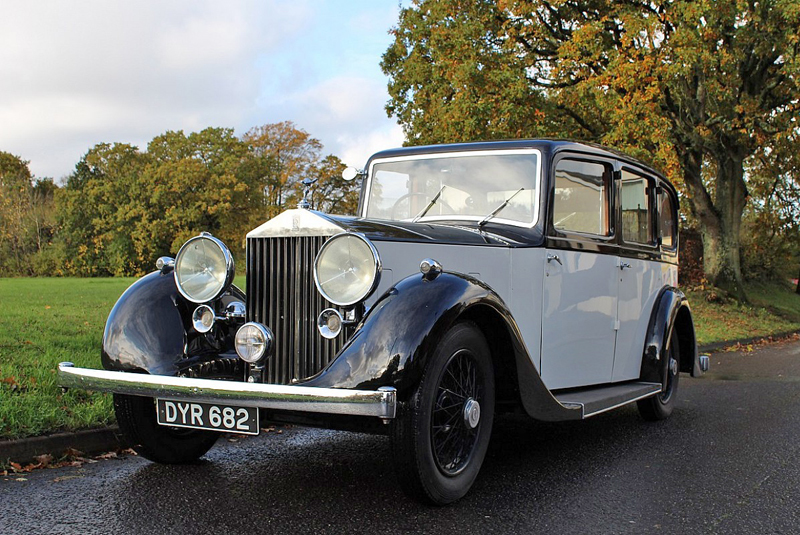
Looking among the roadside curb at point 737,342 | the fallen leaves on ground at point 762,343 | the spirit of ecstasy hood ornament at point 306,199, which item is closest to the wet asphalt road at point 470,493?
the spirit of ecstasy hood ornament at point 306,199

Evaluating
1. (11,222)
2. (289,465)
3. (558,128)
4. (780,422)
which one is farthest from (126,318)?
(11,222)

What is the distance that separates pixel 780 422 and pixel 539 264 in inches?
120

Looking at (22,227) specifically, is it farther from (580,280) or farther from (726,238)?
(580,280)

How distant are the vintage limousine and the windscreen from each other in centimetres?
1

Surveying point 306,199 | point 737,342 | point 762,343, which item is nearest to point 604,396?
point 306,199

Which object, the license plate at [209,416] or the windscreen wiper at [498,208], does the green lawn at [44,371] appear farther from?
the windscreen wiper at [498,208]

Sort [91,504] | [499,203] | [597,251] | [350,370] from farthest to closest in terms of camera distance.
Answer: [597,251] → [499,203] → [91,504] → [350,370]

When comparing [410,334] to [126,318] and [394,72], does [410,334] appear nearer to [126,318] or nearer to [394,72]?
[126,318]

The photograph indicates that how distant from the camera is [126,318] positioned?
3.97m

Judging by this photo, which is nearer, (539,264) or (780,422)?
(539,264)

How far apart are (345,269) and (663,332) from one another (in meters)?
3.45

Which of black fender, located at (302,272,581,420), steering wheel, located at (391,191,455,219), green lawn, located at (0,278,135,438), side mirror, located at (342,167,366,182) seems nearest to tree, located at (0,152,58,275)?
green lawn, located at (0,278,135,438)

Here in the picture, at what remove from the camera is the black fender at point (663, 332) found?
5809mm

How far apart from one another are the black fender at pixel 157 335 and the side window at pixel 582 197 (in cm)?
233
